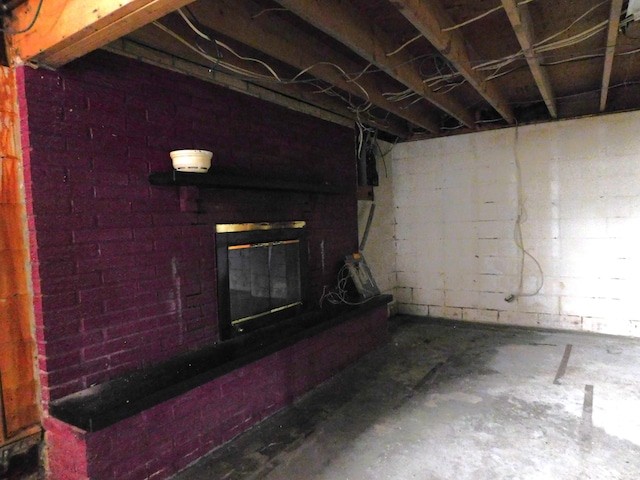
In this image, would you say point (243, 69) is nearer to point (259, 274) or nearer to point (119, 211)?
point (119, 211)

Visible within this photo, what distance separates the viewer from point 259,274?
3098 mm

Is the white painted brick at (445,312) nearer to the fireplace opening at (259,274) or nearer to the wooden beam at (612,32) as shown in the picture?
the fireplace opening at (259,274)

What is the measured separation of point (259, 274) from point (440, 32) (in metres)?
2.12

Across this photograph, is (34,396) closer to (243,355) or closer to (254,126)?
(243,355)

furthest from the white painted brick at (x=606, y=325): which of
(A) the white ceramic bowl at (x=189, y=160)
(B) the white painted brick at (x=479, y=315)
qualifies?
(A) the white ceramic bowl at (x=189, y=160)

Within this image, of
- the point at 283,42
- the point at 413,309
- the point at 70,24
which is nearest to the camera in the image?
the point at 70,24

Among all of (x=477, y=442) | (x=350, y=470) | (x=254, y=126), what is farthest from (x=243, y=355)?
(x=254, y=126)

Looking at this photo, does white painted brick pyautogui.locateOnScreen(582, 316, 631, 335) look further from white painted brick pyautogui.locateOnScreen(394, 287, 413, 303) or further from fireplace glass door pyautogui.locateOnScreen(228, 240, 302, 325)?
fireplace glass door pyautogui.locateOnScreen(228, 240, 302, 325)

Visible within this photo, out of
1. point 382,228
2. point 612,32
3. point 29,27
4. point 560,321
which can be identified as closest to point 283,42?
point 29,27

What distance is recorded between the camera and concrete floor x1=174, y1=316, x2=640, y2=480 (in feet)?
7.12

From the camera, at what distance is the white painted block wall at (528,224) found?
4.34 meters

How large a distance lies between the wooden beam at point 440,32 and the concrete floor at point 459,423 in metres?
2.51

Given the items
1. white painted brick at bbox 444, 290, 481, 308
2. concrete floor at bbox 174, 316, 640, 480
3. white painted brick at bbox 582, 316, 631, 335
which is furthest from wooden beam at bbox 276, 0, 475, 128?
white painted brick at bbox 582, 316, 631, 335

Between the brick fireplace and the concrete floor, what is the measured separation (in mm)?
320
